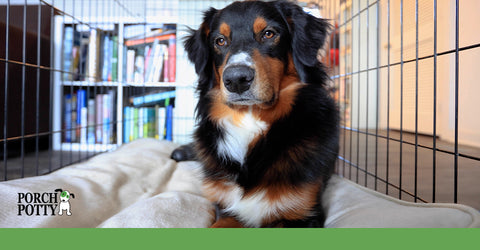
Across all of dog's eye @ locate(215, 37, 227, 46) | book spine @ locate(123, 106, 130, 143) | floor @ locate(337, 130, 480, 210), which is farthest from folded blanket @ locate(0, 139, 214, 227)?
book spine @ locate(123, 106, 130, 143)

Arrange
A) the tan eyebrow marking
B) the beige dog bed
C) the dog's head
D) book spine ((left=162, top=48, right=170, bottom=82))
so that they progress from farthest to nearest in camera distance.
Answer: book spine ((left=162, top=48, right=170, bottom=82)) → the tan eyebrow marking → the dog's head → the beige dog bed

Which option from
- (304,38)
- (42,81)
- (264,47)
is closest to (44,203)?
(264,47)

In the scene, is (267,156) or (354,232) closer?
(354,232)

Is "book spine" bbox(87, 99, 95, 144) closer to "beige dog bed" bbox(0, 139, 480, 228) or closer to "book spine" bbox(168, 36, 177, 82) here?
"book spine" bbox(168, 36, 177, 82)

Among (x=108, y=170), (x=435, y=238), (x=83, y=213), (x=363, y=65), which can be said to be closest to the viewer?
(x=435, y=238)

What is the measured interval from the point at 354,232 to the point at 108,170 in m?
1.32

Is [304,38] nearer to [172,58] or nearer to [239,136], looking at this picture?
[239,136]

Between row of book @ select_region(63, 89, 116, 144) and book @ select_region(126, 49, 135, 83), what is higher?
book @ select_region(126, 49, 135, 83)

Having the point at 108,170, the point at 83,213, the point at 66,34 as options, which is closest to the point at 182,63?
the point at 66,34

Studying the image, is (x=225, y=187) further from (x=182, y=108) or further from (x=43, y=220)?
(x=182, y=108)

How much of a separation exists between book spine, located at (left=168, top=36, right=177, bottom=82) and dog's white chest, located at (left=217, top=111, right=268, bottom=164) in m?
2.23

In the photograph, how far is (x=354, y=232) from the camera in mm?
834

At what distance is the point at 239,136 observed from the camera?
141 cm

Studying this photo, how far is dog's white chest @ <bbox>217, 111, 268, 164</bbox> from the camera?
1386mm
